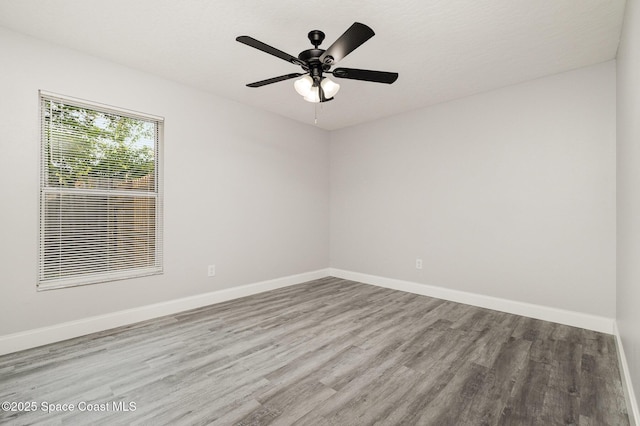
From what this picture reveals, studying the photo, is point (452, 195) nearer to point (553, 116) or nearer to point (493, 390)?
point (553, 116)

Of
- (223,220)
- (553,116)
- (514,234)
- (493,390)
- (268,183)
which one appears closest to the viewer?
(493,390)

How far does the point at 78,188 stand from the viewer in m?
2.80

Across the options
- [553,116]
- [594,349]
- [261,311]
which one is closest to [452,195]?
[553,116]

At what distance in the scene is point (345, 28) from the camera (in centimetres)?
239

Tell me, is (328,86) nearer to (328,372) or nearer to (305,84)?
(305,84)

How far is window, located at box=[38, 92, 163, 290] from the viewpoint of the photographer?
8.74 feet

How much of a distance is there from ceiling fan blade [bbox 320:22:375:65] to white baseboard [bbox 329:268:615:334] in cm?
318

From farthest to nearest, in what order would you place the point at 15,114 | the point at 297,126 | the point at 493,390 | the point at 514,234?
the point at 297,126, the point at 514,234, the point at 15,114, the point at 493,390

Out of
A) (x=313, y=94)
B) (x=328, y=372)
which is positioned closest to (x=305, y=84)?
(x=313, y=94)

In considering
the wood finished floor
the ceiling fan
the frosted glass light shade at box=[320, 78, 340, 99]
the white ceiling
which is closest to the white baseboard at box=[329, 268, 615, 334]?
the wood finished floor

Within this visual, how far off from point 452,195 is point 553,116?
131 cm

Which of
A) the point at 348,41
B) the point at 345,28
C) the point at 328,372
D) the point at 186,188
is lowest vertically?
the point at 328,372

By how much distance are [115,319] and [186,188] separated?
152 centimetres

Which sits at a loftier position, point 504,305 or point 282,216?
point 282,216
